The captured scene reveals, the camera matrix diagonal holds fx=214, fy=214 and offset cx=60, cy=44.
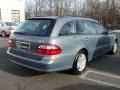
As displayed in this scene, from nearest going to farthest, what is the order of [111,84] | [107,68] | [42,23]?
Result: [111,84], [42,23], [107,68]

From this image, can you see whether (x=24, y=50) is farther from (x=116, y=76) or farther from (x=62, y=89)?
(x=116, y=76)

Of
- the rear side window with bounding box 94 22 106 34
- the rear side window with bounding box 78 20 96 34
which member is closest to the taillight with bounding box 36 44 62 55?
the rear side window with bounding box 78 20 96 34

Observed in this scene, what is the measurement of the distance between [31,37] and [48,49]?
0.60 metres

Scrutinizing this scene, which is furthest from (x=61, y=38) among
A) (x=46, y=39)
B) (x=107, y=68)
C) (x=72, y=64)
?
(x=107, y=68)

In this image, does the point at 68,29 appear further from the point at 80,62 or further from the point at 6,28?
the point at 6,28

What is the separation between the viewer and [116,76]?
5809 mm

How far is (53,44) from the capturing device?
508 cm

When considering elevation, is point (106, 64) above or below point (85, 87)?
above

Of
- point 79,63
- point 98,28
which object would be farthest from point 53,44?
point 98,28

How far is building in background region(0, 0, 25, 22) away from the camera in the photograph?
1032 inches

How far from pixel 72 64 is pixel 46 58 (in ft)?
2.90

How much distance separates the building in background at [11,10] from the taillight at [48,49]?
2237 cm

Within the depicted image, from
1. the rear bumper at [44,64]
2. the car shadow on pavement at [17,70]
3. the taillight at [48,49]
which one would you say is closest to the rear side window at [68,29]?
the taillight at [48,49]

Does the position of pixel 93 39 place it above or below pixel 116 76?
above
